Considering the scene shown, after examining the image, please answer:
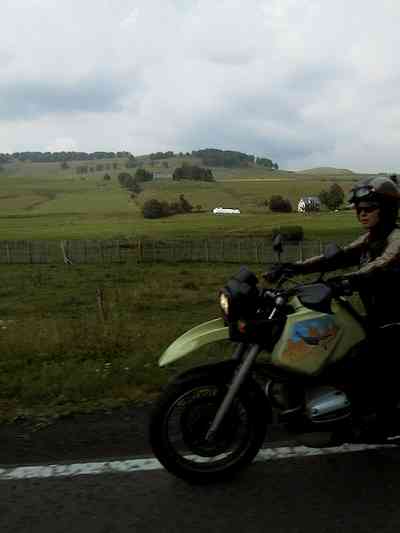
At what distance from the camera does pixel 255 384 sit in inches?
140

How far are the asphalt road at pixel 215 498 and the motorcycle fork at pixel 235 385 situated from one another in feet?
1.15

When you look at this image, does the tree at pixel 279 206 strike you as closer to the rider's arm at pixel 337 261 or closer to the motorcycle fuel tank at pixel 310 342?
the rider's arm at pixel 337 261

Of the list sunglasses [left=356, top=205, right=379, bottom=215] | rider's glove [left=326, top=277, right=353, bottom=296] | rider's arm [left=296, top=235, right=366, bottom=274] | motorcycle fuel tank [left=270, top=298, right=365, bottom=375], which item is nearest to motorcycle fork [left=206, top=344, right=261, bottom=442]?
motorcycle fuel tank [left=270, top=298, right=365, bottom=375]

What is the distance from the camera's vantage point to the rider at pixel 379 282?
3.56 m

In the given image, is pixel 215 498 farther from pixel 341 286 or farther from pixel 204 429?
pixel 341 286

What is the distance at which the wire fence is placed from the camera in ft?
160

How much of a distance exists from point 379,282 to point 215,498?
163cm

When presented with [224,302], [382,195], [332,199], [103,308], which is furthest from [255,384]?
[332,199]

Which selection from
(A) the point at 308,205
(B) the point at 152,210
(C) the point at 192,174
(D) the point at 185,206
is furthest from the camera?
(C) the point at 192,174

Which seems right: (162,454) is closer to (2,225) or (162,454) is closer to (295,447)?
(295,447)

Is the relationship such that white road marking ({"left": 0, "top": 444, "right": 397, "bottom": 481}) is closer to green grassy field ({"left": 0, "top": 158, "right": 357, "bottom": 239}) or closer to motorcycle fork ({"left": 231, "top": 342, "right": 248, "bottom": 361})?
motorcycle fork ({"left": 231, "top": 342, "right": 248, "bottom": 361})

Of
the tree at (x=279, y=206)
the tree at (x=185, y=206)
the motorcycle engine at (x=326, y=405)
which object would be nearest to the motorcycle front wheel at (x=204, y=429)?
the motorcycle engine at (x=326, y=405)

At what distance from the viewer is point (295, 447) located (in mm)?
3902

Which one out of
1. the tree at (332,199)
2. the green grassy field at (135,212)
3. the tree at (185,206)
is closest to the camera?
the green grassy field at (135,212)
